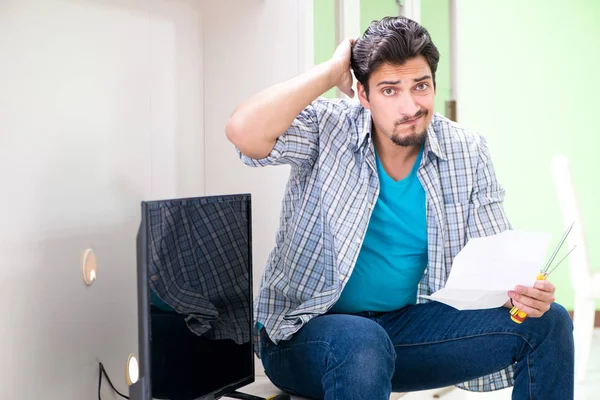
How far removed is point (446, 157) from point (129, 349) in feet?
2.62

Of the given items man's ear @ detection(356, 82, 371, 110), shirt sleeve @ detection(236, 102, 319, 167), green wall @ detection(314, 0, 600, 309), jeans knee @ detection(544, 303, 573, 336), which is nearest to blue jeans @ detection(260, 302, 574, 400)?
jeans knee @ detection(544, 303, 573, 336)

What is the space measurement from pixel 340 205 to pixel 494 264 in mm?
353

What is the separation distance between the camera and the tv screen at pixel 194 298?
123cm

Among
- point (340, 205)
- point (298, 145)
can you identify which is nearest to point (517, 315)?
point (340, 205)

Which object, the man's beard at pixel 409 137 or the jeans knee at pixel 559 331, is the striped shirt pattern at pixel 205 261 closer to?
the man's beard at pixel 409 137

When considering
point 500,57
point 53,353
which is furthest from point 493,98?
point 53,353

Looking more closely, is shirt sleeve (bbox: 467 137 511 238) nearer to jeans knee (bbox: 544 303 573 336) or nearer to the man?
the man

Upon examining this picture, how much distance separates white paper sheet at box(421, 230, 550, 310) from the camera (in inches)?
55.5

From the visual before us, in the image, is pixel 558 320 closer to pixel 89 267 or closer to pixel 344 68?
pixel 344 68

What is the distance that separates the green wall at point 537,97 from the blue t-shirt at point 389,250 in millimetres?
2510

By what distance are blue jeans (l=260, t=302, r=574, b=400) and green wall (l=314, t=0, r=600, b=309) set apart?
2635 millimetres

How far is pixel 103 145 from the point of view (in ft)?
4.97

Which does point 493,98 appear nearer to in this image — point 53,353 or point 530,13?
point 530,13

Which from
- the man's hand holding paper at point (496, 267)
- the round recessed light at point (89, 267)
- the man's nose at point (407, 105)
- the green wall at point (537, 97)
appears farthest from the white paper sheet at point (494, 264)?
the green wall at point (537, 97)
